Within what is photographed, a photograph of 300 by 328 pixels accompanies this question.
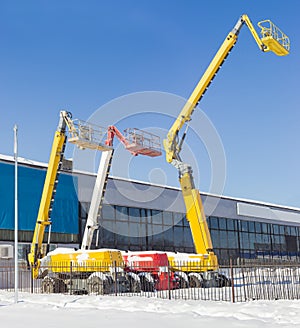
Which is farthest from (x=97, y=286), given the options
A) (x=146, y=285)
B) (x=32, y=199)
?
(x=32, y=199)

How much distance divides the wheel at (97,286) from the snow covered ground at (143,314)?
3.31m

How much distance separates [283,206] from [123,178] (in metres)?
30.3

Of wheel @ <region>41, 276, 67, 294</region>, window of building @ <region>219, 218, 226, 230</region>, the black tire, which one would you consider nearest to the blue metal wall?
wheel @ <region>41, 276, 67, 294</region>

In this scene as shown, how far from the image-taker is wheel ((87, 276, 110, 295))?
26098mm

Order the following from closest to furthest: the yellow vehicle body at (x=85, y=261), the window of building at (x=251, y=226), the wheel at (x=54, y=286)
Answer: the yellow vehicle body at (x=85, y=261)
the wheel at (x=54, y=286)
the window of building at (x=251, y=226)

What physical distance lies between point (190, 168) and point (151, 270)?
6.49 metres

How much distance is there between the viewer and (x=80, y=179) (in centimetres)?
4047

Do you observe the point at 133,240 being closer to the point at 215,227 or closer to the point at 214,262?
the point at 215,227

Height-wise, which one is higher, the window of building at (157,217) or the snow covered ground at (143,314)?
the window of building at (157,217)

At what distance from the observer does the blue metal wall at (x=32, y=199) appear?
3447cm

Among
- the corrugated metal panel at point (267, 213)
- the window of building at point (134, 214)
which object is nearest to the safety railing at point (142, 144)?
the window of building at point (134, 214)

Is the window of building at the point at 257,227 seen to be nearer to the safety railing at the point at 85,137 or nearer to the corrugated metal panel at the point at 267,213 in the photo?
the corrugated metal panel at the point at 267,213

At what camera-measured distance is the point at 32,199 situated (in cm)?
3631

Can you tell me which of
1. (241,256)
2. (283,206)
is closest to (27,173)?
(241,256)
